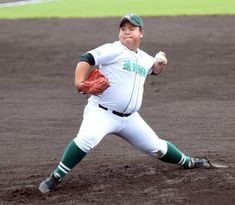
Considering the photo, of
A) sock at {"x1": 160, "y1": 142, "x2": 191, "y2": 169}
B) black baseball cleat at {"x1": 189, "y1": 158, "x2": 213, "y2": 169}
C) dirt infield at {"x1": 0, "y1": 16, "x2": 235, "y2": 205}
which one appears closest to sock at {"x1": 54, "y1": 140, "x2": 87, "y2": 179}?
dirt infield at {"x1": 0, "y1": 16, "x2": 235, "y2": 205}

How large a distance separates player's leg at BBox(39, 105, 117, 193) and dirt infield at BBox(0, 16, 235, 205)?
0.14 metres

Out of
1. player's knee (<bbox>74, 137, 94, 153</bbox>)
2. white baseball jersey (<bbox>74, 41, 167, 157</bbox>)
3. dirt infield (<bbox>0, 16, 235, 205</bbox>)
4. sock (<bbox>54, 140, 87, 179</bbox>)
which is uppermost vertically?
white baseball jersey (<bbox>74, 41, 167, 157</bbox>)

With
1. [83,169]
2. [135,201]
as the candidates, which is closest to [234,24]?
[83,169]

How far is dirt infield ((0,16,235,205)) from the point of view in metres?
6.55

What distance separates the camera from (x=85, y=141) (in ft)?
21.0

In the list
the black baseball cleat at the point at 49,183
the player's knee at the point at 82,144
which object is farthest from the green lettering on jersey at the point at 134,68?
the black baseball cleat at the point at 49,183

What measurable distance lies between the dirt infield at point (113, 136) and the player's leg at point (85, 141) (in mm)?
142

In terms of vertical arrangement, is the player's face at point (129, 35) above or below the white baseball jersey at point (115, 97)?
above

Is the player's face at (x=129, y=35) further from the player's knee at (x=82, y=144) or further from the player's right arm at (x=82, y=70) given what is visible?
the player's knee at (x=82, y=144)

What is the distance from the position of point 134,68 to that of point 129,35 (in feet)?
0.99

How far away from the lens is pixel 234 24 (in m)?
17.0

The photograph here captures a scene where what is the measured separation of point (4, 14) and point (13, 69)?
662cm

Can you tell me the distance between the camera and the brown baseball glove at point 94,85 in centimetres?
622

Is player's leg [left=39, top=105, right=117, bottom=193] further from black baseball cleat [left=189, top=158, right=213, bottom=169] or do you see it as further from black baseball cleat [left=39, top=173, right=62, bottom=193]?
black baseball cleat [left=189, top=158, right=213, bottom=169]
